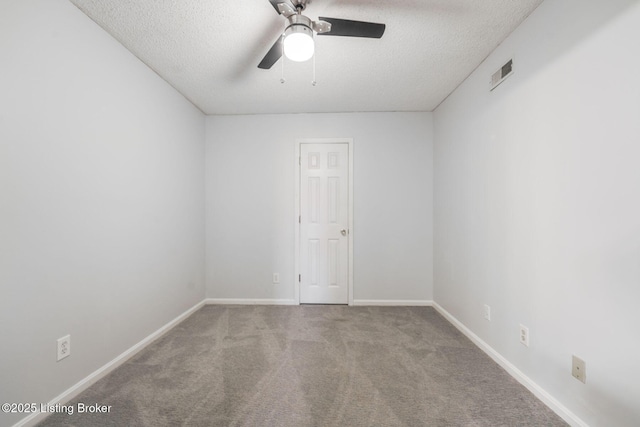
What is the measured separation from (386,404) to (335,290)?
1795 mm

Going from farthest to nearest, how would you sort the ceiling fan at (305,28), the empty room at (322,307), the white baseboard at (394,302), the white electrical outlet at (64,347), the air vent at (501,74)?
the white baseboard at (394,302) → the air vent at (501,74) → the white electrical outlet at (64,347) → the ceiling fan at (305,28) → the empty room at (322,307)

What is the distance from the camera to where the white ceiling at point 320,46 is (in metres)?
1.65

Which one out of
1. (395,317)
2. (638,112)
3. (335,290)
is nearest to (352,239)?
(335,290)

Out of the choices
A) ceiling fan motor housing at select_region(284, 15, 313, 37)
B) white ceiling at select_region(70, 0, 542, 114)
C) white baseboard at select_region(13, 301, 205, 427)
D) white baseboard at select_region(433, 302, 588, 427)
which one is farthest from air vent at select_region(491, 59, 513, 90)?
white baseboard at select_region(13, 301, 205, 427)

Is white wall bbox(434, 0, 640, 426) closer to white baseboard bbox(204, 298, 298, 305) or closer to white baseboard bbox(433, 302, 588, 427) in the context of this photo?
white baseboard bbox(433, 302, 588, 427)

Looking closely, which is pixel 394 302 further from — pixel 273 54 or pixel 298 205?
pixel 273 54

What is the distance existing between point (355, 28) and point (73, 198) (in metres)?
2.00

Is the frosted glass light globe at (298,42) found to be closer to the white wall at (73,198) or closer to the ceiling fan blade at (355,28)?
the ceiling fan blade at (355,28)

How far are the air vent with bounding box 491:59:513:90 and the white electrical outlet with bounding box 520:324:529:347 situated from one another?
1.77 meters

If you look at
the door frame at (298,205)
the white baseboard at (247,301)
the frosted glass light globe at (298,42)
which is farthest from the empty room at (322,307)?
the door frame at (298,205)

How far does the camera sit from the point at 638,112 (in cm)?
109

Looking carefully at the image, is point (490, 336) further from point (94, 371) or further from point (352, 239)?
A: point (94, 371)

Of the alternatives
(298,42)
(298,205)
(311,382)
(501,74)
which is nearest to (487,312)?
(311,382)

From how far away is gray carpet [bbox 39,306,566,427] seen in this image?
1.43 meters
